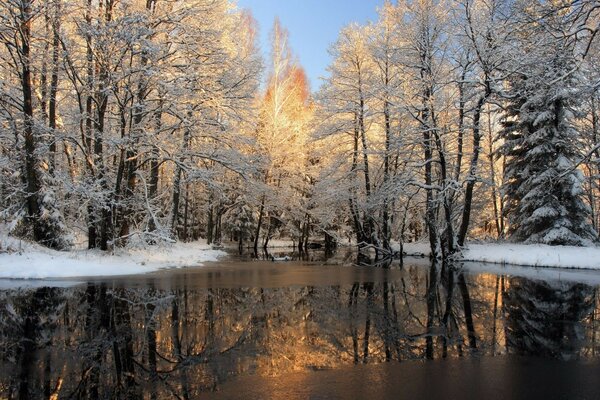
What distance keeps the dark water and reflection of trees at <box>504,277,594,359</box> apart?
0.04 m

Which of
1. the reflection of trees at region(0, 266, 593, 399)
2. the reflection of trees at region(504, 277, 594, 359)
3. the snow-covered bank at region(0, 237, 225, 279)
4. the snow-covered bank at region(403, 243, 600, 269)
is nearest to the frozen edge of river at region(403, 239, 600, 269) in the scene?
the snow-covered bank at region(403, 243, 600, 269)

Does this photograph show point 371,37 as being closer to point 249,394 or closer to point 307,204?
point 307,204

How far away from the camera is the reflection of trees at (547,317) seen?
7.32 metres

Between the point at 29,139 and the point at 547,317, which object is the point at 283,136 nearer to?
the point at 29,139

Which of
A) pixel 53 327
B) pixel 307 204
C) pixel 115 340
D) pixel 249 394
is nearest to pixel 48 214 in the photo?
pixel 53 327

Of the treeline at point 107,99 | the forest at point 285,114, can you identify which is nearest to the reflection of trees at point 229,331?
the forest at point 285,114

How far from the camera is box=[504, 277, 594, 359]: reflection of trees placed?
288 inches

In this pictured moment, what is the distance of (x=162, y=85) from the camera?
1798cm

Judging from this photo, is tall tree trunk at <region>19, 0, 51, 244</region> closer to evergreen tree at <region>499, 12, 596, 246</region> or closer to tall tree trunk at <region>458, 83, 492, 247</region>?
tall tree trunk at <region>458, 83, 492, 247</region>

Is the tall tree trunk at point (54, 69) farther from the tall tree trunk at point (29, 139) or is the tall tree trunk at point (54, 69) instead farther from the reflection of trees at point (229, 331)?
the reflection of trees at point (229, 331)

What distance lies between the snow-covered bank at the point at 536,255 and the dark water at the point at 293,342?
24.6 ft

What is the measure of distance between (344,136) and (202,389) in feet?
91.9

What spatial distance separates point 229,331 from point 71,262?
31.4 feet

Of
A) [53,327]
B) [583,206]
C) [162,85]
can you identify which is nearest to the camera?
[53,327]
